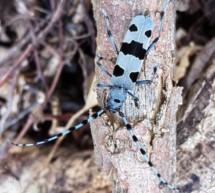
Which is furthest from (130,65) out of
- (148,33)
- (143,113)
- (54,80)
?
(54,80)

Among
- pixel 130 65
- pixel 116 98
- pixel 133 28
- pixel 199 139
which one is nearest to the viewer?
pixel 133 28

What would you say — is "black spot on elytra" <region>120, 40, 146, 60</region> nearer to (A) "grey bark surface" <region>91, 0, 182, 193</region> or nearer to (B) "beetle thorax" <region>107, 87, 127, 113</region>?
(A) "grey bark surface" <region>91, 0, 182, 193</region>

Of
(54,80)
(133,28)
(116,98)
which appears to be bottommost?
(116,98)

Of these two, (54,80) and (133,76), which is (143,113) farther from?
(54,80)

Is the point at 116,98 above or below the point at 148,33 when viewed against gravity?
below

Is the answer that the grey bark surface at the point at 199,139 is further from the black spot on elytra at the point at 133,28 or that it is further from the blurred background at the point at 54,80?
the black spot on elytra at the point at 133,28
